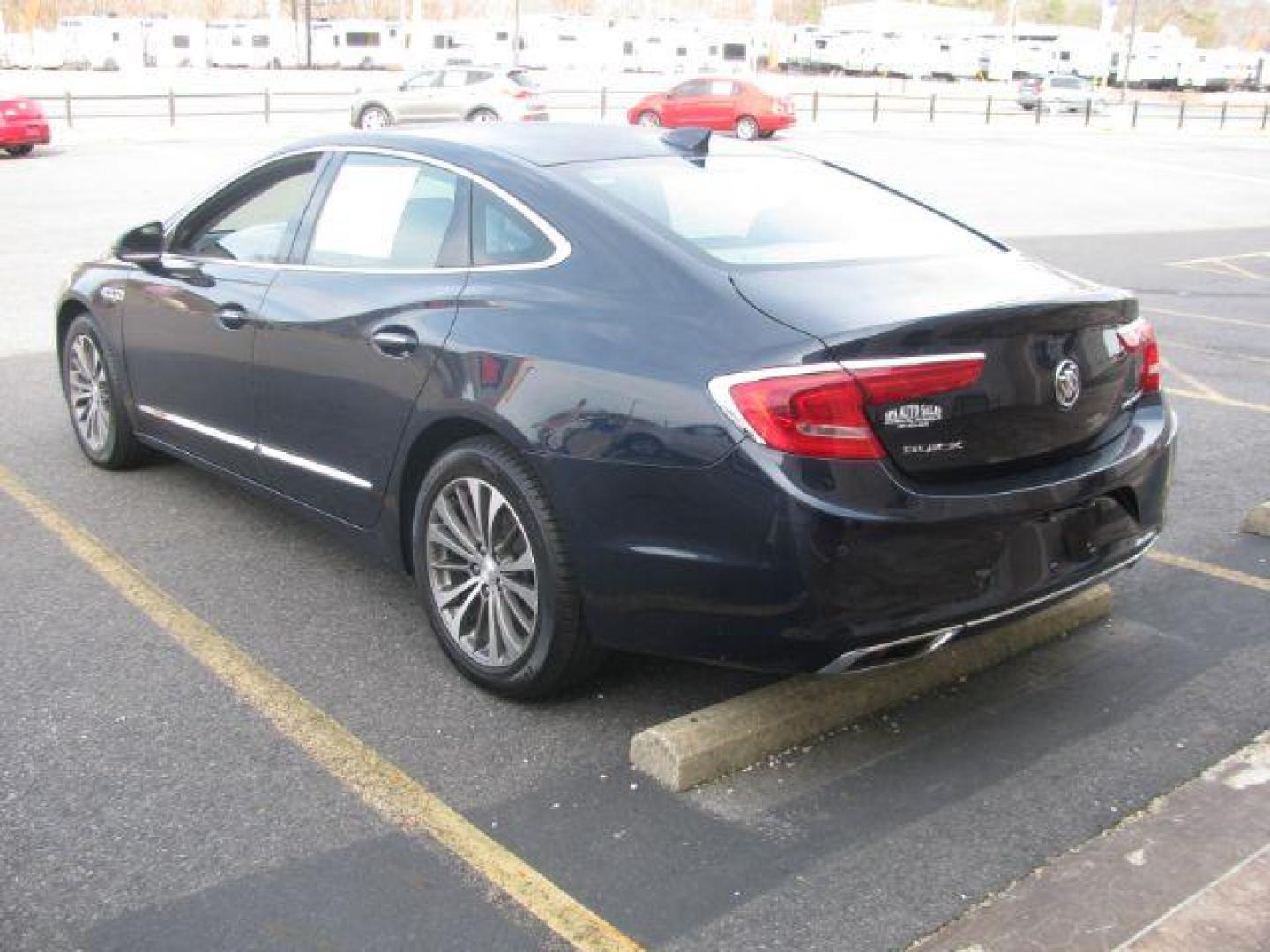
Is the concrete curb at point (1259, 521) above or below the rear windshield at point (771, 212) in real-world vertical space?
below

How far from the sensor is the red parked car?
33.0m

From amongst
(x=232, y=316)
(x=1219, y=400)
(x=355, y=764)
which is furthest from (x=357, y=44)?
(x=355, y=764)

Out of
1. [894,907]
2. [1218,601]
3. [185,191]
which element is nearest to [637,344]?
[894,907]

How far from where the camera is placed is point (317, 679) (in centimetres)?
409

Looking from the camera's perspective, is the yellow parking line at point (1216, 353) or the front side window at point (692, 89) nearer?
the yellow parking line at point (1216, 353)

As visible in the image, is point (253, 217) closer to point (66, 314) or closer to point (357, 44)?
point (66, 314)

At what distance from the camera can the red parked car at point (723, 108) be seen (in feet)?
108

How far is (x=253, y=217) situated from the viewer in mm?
5137

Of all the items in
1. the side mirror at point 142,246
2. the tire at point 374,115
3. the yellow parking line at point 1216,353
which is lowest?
the yellow parking line at point 1216,353

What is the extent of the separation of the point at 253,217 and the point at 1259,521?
13.6 ft

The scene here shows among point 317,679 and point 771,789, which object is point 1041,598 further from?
point 317,679

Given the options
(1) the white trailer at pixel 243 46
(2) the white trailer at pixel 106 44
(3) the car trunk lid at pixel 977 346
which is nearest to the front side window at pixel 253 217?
(3) the car trunk lid at pixel 977 346

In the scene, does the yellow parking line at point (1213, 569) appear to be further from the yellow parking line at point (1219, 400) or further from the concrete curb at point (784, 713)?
the yellow parking line at point (1219, 400)

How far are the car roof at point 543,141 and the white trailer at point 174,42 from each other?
70.8 meters
